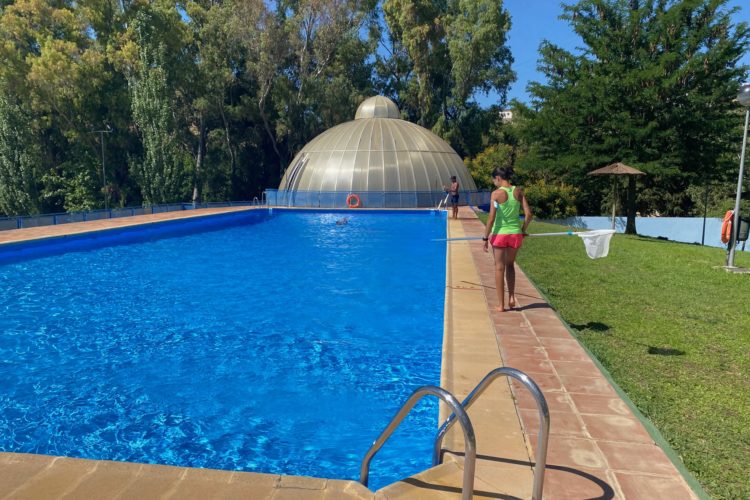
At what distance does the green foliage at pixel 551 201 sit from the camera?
Result: 26.0m

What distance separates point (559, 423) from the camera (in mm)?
2988

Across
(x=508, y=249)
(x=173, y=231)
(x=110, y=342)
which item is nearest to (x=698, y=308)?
(x=508, y=249)

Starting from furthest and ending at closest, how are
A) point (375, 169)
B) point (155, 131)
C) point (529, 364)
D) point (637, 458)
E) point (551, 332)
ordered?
point (155, 131), point (375, 169), point (551, 332), point (529, 364), point (637, 458)

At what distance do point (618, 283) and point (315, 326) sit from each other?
5.13 metres

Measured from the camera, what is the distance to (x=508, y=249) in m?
5.57

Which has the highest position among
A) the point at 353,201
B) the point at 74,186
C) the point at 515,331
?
the point at 74,186

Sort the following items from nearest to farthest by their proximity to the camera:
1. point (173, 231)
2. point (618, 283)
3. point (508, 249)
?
point (508, 249) → point (618, 283) → point (173, 231)

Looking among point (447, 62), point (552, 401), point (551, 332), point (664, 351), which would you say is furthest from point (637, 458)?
point (447, 62)

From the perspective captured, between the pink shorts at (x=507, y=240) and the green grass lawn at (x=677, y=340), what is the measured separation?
1136 millimetres

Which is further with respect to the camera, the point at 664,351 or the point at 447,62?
the point at 447,62

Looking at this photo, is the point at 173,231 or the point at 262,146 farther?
the point at 262,146

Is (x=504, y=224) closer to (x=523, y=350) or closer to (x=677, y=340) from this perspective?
(x=523, y=350)

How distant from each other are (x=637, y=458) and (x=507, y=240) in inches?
124

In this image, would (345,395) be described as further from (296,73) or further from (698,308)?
(296,73)
